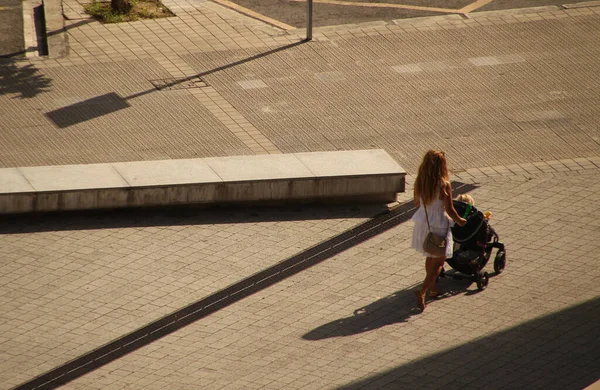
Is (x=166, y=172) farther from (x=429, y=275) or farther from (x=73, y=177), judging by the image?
(x=429, y=275)

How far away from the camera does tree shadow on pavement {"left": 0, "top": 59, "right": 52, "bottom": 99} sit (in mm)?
15672

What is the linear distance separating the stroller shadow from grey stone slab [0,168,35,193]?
378cm

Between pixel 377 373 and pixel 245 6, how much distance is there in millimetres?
11769

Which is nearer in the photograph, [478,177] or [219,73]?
[478,177]

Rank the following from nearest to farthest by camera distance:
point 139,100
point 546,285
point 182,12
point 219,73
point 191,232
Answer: point 546,285 < point 191,232 < point 139,100 < point 219,73 < point 182,12

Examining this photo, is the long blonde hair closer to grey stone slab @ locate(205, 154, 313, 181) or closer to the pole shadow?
grey stone slab @ locate(205, 154, 313, 181)

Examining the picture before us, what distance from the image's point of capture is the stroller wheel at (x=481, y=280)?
422 inches

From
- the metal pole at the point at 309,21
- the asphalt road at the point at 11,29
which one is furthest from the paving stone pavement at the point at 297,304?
the asphalt road at the point at 11,29

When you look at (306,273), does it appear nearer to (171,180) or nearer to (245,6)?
(171,180)

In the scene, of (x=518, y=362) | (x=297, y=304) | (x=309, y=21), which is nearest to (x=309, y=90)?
(x=309, y=21)

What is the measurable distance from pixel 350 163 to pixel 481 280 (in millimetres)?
2575

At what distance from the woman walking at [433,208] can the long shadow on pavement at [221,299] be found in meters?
1.52

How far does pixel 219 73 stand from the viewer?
16.6 m

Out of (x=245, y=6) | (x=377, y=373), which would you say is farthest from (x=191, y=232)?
(x=245, y=6)
